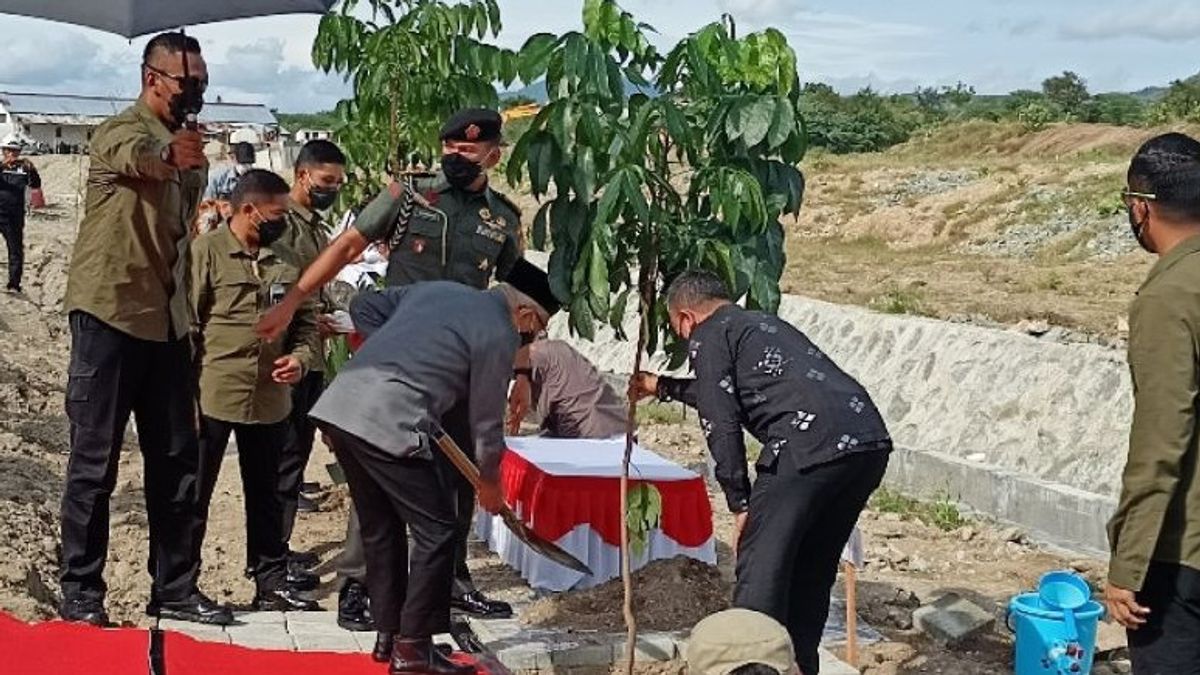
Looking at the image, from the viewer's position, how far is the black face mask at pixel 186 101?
4.56 metres

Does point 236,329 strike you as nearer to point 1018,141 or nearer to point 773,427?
point 773,427

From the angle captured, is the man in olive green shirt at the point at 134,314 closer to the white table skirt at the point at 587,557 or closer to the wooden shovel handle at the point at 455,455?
the wooden shovel handle at the point at 455,455

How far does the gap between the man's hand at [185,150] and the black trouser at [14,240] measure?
13447 mm

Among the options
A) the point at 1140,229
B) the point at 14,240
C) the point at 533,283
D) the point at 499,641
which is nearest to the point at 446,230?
the point at 533,283

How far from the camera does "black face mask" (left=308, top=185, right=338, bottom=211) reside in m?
6.38

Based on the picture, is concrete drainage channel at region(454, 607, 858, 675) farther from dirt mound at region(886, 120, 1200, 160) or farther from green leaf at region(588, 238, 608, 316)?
dirt mound at region(886, 120, 1200, 160)

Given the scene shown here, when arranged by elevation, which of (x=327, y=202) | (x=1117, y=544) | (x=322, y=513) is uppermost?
(x=327, y=202)

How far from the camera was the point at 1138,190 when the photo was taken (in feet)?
11.1

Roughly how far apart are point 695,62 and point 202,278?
2244mm

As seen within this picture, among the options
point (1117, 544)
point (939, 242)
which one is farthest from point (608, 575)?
point (939, 242)

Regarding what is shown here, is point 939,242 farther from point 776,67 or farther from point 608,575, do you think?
point 776,67

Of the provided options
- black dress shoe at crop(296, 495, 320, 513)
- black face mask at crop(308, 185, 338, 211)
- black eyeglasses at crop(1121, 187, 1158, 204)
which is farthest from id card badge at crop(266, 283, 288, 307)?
black eyeglasses at crop(1121, 187, 1158, 204)

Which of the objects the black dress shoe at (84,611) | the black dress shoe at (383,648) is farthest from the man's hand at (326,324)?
the black dress shoe at (383,648)

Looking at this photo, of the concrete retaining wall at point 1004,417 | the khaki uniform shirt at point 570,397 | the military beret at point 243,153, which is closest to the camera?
the khaki uniform shirt at point 570,397
